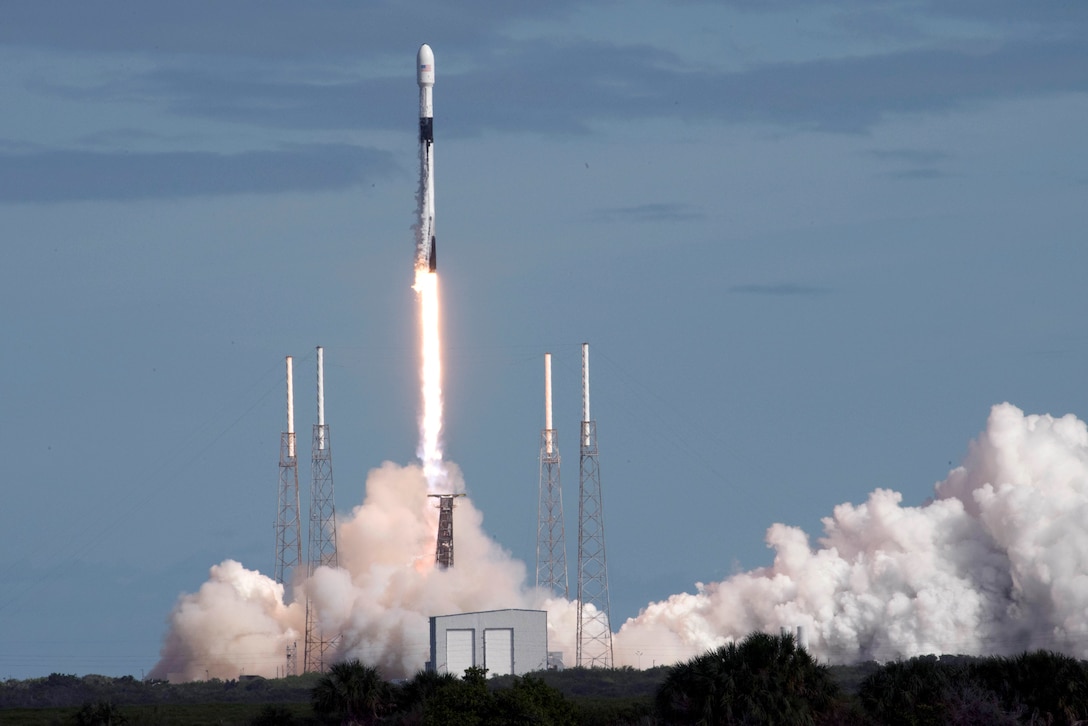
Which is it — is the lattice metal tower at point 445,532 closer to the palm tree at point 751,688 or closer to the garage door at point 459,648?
the garage door at point 459,648

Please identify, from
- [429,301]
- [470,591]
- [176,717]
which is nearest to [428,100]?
[429,301]

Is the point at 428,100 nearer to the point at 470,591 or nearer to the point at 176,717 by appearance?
the point at 470,591

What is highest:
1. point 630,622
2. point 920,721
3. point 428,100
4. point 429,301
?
point 428,100

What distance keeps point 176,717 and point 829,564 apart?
42.0m

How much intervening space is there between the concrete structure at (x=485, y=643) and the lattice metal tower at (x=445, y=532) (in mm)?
6472

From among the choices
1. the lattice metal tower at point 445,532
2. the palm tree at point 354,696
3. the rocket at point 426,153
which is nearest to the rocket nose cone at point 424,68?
the rocket at point 426,153

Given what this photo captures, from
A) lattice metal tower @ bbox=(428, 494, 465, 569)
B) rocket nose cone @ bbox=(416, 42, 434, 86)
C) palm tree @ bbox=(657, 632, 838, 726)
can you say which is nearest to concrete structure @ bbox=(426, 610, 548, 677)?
lattice metal tower @ bbox=(428, 494, 465, 569)

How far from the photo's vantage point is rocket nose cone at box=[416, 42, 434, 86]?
108062mm

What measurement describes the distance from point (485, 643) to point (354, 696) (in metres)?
34.5

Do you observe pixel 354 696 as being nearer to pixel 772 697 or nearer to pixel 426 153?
pixel 772 697

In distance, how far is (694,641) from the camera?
117688mm

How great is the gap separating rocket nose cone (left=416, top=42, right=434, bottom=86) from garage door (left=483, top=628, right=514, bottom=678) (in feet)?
81.3

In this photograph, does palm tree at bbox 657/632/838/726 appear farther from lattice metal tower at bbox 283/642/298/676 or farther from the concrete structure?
lattice metal tower at bbox 283/642/298/676

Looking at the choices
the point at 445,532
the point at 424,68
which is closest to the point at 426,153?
the point at 424,68
